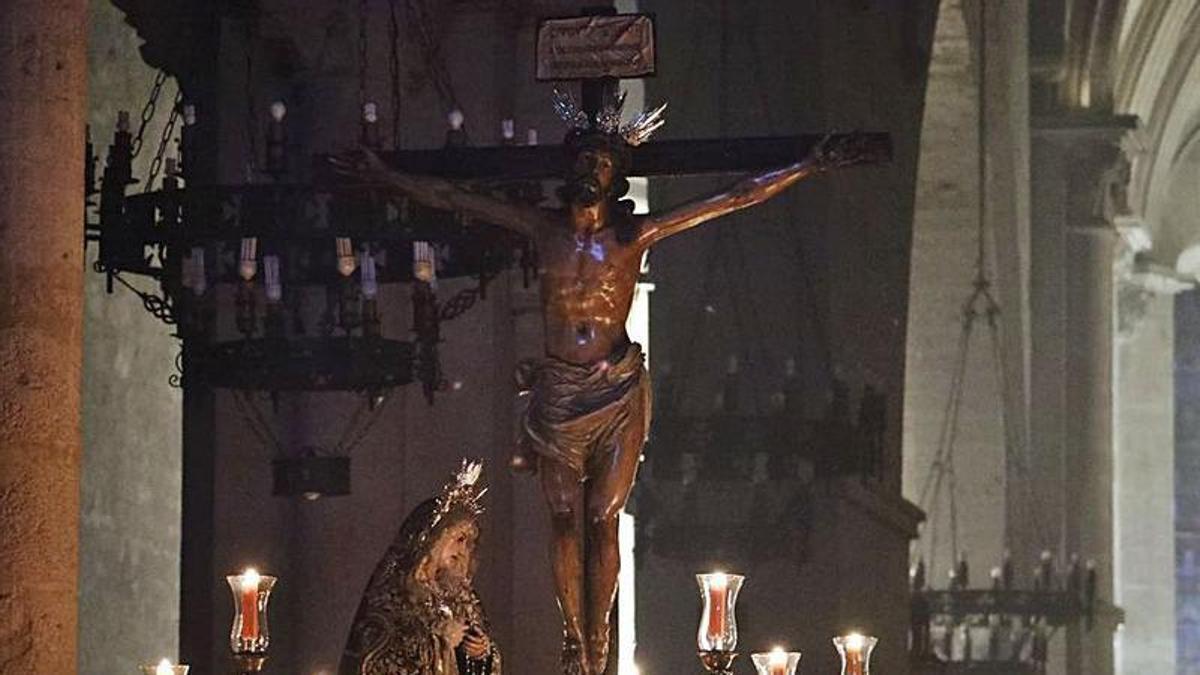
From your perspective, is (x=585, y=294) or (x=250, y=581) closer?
(x=250, y=581)

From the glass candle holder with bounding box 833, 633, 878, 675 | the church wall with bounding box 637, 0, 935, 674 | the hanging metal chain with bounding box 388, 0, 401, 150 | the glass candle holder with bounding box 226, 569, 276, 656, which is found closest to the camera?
the glass candle holder with bounding box 226, 569, 276, 656

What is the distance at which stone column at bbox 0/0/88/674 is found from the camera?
34.6 ft

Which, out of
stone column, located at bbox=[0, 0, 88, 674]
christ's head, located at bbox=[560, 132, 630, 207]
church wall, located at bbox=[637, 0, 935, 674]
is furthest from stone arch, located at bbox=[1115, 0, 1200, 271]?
christ's head, located at bbox=[560, 132, 630, 207]

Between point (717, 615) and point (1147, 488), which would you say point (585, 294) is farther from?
point (1147, 488)

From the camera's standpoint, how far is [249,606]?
32.0 ft

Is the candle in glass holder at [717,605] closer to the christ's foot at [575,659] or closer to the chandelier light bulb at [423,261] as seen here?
the christ's foot at [575,659]

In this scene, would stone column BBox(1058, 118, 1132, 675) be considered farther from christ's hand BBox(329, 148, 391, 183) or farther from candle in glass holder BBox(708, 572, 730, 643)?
candle in glass holder BBox(708, 572, 730, 643)

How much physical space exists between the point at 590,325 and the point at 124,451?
28.4ft

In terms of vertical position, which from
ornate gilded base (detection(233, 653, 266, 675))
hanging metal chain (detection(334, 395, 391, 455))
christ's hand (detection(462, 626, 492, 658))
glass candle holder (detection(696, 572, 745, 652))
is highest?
hanging metal chain (detection(334, 395, 391, 455))

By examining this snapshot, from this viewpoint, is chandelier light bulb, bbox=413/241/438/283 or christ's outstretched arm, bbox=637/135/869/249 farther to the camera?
chandelier light bulb, bbox=413/241/438/283

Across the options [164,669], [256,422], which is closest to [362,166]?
[164,669]

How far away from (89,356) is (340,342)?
4.66 m

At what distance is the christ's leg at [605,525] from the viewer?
9984 millimetres

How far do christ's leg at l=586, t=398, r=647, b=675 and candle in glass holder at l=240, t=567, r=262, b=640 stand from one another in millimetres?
1038
